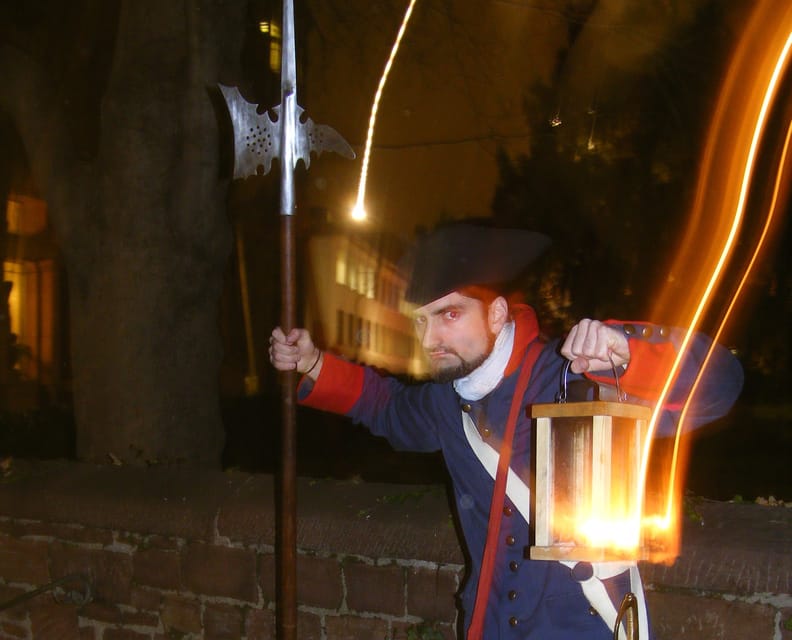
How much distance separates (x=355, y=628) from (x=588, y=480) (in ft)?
6.51

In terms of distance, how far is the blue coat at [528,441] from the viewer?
2377 millimetres

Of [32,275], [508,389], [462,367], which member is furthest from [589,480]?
[32,275]

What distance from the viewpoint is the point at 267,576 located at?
3.96 meters

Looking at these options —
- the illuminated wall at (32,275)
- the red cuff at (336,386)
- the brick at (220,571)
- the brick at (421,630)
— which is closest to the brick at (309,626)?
the brick at (220,571)

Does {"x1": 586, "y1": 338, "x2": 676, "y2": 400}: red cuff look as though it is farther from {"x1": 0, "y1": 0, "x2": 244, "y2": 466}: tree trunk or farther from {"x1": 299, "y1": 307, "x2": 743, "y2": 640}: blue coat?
{"x1": 0, "y1": 0, "x2": 244, "y2": 466}: tree trunk

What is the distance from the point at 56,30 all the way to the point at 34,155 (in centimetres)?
182

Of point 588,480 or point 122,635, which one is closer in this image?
point 588,480

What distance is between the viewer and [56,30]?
725 cm

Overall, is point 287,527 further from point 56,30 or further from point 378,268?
point 378,268

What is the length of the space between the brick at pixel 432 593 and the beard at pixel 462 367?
119 cm

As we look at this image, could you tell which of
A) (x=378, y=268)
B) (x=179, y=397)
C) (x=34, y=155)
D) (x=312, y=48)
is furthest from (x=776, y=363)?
(x=378, y=268)

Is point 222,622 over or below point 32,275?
below

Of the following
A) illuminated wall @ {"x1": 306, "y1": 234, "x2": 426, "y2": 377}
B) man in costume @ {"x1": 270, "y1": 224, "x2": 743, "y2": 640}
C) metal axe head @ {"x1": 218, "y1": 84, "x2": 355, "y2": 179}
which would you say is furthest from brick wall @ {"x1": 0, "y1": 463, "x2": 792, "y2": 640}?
illuminated wall @ {"x1": 306, "y1": 234, "x2": 426, "y2": 377}

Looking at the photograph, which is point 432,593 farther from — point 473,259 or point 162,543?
point 473,259
